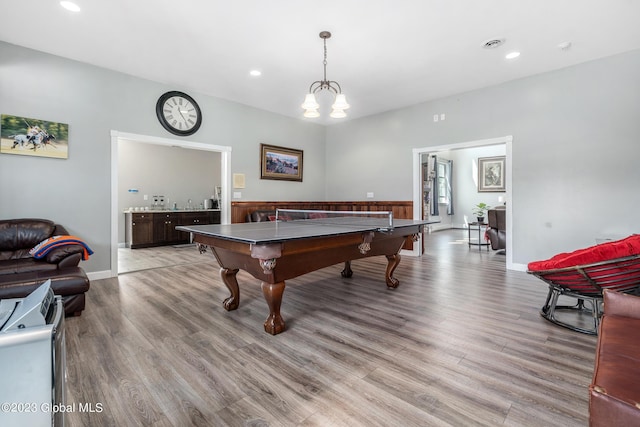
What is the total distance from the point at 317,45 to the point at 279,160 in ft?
10.2

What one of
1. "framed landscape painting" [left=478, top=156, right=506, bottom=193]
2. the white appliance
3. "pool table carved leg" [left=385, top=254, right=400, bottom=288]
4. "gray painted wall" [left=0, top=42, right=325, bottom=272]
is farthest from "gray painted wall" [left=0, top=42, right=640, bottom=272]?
"framed landscape painting" [left=478, top=156, right=506, bottom=193]

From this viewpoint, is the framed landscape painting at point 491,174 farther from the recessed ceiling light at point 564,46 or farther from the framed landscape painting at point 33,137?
the framed landscape painting at point 33,137

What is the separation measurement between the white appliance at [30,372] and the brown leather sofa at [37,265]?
8.59ft

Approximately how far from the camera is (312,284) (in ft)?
12.5

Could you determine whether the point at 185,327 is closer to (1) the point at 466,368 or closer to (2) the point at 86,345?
(2) the point at 86,345

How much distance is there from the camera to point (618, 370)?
0.98 m

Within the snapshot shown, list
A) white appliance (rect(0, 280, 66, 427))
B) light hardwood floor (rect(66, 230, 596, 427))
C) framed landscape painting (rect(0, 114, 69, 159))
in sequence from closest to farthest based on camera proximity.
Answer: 1. white appliance (rect(0, 280, 66, 427))
2. light hardwood floor (rect(66, 230, 596, 427))
3. framed landscape painting (rect(0, 114, 69, 159))

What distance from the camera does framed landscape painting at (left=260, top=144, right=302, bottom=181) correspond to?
6133mm

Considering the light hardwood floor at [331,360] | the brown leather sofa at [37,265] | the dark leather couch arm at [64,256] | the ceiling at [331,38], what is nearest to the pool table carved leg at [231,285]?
the light hardwood floor at [331,360]

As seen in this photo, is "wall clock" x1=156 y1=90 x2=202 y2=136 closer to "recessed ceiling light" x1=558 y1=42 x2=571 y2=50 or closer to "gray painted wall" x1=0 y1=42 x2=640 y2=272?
"gray painted wall" x1=0 y1=42 x2=640 y2=272

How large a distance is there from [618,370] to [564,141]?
4324mm

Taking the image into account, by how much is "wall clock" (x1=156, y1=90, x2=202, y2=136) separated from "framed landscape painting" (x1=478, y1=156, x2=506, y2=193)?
902cm

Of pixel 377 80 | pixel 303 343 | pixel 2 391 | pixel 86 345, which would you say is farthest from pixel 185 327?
pixel 377 80

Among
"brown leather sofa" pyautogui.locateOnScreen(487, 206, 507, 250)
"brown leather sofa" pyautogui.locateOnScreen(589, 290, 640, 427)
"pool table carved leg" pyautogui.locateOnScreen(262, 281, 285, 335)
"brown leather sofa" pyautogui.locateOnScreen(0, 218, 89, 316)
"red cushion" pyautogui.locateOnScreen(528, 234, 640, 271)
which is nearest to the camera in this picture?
"brown leather sofa" pyautogui.locateOnScreen(589, 290, 640, 427)
